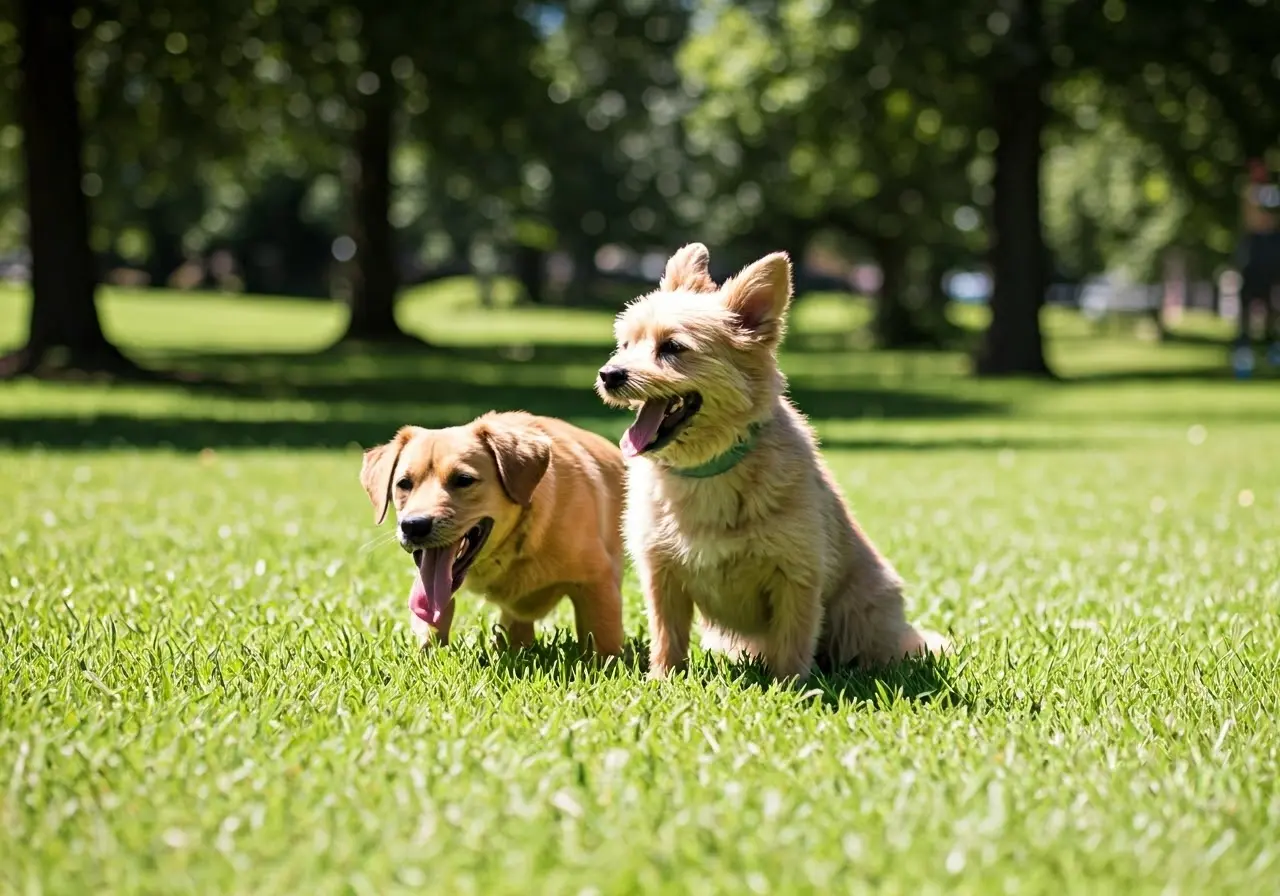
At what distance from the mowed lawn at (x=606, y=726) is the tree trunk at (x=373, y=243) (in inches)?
900

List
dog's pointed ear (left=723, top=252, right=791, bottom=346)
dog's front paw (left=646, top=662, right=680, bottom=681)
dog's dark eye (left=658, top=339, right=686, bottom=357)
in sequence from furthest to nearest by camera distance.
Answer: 1. dog's front paw (left=646, top=662, right=680, bottom=681)
2. dog's pointed ear (left=723, top=252, right=791, bottom=346)
3. dog's dark eye (left=658, top=339, right=686, bottom=357)

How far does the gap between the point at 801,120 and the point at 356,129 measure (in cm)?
1018

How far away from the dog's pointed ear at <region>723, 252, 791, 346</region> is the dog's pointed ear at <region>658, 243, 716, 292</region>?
0.32 meters

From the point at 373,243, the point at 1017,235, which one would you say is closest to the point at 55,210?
the point at 373,243

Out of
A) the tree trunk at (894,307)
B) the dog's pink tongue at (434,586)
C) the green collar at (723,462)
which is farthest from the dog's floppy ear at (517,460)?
the tree trunk at (894,307)

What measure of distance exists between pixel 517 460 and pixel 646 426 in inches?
20.8

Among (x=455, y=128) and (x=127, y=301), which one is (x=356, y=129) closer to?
(x=455, y=128)

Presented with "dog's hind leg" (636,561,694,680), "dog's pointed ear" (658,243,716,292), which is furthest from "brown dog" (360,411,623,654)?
"dog's pointed ear" (658,243,716,292)

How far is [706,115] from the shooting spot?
3609cm

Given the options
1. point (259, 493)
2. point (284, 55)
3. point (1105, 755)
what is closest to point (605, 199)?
point (284, 55)

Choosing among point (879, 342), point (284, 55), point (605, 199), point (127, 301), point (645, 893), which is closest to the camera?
point (645, 893)

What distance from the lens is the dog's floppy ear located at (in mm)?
5141

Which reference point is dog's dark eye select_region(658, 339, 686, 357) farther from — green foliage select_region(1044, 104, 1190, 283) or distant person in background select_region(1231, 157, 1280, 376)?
green foliage select_region(1044, 104, 1190, 283)

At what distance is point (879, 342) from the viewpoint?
145 ft
